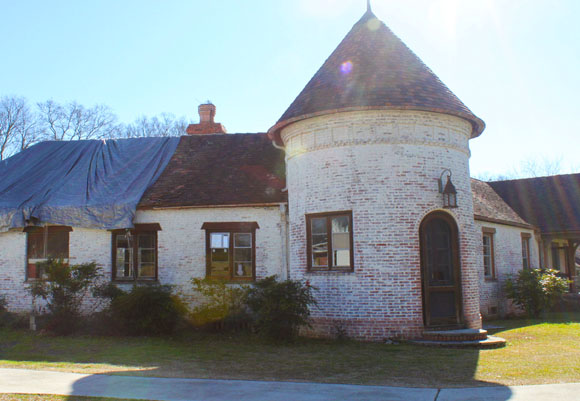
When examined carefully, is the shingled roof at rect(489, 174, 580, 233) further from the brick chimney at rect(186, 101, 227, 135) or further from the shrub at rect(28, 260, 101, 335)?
the shrub at rect(28, 260, 101, 335)

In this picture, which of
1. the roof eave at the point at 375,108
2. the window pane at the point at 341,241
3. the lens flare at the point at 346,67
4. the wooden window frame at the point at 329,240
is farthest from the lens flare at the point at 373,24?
the window pane at the point at 341,241

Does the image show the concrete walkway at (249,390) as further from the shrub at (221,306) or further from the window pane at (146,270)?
the window pane at (146,270)

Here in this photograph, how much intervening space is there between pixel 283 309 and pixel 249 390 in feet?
15.0

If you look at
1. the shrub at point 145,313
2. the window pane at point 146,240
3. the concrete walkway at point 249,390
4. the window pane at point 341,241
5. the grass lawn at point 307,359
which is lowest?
the grass lawn at point 307,359

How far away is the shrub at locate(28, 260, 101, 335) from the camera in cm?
1429

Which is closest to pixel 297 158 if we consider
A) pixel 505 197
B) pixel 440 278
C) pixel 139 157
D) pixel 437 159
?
pixel 437 159

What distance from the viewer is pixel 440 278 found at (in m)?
13.1

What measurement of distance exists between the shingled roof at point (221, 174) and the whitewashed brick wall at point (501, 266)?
6716mm

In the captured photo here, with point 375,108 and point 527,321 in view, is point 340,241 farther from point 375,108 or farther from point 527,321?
point 527,321

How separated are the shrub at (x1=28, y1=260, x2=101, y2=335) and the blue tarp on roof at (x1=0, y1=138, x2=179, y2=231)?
186cm

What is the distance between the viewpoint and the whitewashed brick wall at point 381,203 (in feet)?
41.3

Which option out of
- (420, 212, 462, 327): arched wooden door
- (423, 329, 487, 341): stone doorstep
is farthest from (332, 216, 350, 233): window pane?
(423, 329, 487, 341): stone doorstep

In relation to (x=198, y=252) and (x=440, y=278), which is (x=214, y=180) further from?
(x=440, y=278)

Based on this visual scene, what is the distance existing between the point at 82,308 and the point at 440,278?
9.93 metres
